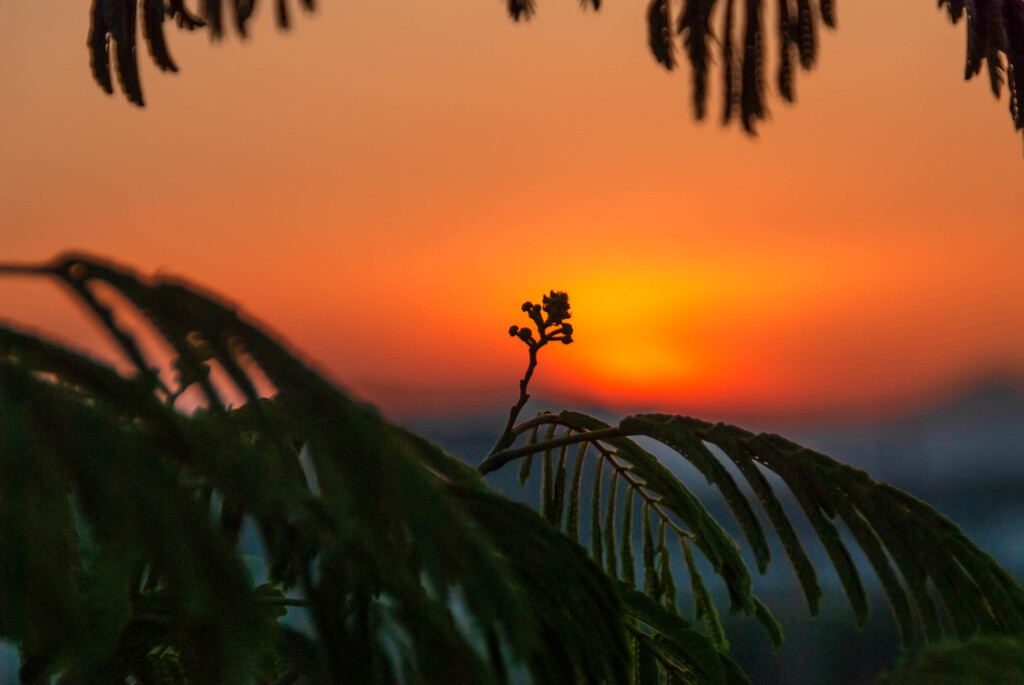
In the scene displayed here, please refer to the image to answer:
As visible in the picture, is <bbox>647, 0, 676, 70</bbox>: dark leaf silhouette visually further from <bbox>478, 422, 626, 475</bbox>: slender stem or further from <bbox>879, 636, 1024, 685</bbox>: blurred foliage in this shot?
<bbox>879, 636, 1024, 685</bbox>: blurred foliage

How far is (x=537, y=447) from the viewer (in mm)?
2283

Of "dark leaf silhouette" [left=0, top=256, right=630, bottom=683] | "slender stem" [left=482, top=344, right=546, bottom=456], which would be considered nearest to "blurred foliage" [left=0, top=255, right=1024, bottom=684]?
"dark leaf silhouette" [left=0, top=256, right=630, bottom=683]

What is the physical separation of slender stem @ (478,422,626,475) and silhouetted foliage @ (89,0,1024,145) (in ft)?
2.46

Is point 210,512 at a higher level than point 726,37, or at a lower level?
lower

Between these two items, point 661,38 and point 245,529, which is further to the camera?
point 661,38

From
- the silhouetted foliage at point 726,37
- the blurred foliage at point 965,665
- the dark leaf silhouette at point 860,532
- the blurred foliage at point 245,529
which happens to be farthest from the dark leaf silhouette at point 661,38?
the blurred foliage at point 965,665

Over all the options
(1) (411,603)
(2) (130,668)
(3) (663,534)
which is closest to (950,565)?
(3) (663,534)

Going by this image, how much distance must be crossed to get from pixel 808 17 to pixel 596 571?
1503 millimetres

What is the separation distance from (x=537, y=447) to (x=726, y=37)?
3.42ft

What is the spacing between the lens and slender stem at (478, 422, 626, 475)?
2.22 metres

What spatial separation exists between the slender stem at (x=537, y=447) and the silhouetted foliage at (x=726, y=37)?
75 cm

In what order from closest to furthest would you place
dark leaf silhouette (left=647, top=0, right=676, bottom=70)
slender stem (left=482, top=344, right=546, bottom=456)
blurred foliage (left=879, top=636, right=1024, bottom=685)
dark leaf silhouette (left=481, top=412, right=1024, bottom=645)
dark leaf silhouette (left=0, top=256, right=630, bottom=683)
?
dark leaf silhouette (left=0, top=256, right=630, bottom=683) → blurred foliage (left=879, top=636, right=1024, bottom=685) → dark leaf silhouette (left=481, top=412, right=1024, bottom=645) → dark leaf silhouette (left=647, top=0, right=676, bottom=70) → slender stem (left=482, top=344, right=546, bottom=456)

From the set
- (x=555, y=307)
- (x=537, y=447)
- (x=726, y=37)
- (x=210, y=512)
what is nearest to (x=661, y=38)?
(x=726, y=37)

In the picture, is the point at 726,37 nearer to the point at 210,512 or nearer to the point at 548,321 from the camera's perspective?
the point at 548,321
